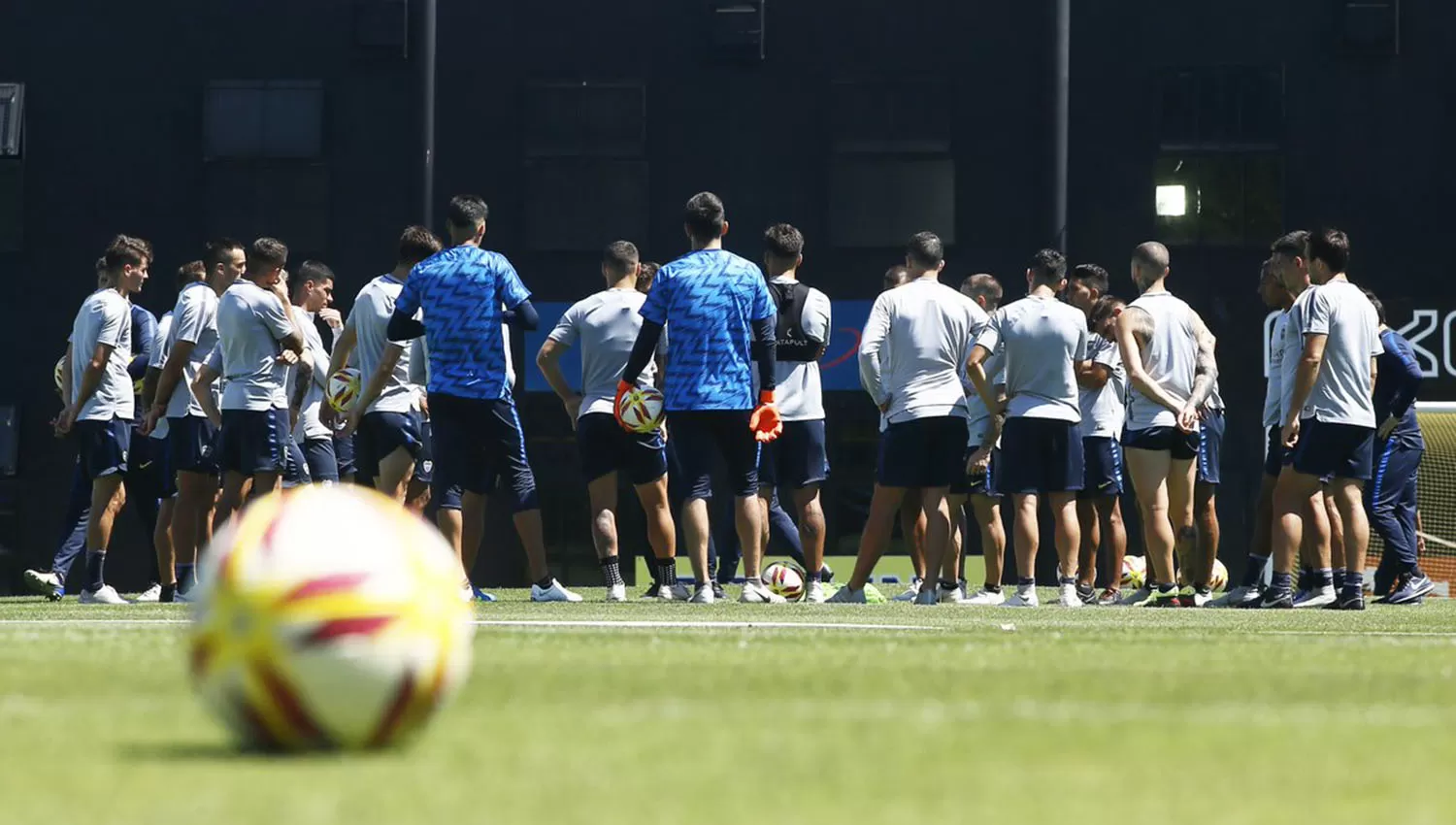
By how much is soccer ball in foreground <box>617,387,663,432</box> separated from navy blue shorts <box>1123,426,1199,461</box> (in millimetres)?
2937

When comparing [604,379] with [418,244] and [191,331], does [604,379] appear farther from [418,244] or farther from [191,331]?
[191,331]

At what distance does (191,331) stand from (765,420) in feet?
12.0

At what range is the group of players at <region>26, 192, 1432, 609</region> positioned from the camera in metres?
11.2

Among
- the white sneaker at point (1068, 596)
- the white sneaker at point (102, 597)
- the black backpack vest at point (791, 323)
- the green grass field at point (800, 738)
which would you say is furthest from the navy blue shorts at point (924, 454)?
the white sneaker at point (102, 597)

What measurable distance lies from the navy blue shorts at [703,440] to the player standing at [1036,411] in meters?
1.57

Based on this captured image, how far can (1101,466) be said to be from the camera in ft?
44.3

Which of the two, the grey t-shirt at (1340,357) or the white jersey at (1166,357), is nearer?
the grey t-shirt at (1340,357)

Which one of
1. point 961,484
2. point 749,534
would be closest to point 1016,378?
point 961,484

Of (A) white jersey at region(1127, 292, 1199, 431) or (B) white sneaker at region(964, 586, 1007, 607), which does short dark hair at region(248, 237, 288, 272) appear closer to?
(B) white sneaker at region(964, 586, 1007, 607)

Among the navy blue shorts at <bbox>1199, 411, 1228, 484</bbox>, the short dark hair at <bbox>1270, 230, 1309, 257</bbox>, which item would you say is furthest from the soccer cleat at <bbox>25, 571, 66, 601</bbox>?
the short dark hair at <bbox>1270, 230, 1309, 257</bbox>

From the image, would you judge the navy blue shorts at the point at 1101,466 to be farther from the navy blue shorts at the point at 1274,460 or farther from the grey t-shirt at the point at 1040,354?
the grey t-shirt at the point at 1040,354

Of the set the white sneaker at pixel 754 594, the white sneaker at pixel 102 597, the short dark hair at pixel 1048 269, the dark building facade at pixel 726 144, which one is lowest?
the white sneaker at pixel 102 597

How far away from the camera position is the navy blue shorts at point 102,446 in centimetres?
1265

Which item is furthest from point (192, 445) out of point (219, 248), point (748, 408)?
point (748, 408)
